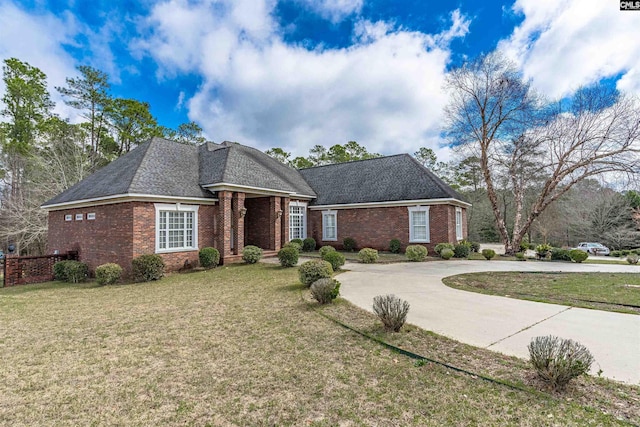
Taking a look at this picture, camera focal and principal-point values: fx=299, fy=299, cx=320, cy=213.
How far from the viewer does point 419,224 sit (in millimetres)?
17453

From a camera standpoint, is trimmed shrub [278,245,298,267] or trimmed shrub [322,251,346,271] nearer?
trimmed shrub [322,251,346,271]

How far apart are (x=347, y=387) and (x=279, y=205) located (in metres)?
14.1

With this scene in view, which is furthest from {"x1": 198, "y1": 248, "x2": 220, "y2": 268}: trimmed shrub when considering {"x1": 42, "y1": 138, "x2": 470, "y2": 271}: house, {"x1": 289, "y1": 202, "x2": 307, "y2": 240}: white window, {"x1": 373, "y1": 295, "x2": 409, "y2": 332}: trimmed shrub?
{"x1": 373, "y1": 295, "x2": 409, "y2": 332}: trimmed shrub

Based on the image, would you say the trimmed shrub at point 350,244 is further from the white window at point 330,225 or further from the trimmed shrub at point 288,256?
the trimmed shrub at point 288,256

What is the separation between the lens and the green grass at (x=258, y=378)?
10.1 feet

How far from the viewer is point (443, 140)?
2241cm

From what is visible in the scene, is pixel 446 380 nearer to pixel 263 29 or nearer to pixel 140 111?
pixel 263 29

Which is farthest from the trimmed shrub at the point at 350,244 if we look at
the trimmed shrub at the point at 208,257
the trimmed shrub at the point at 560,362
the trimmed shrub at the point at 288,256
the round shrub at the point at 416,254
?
the trimmed shrub at the point at 560,362

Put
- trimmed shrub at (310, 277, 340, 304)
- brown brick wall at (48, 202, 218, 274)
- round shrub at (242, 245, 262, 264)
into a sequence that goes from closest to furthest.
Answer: trimmed shrub at (310, 277, 340, 304), brown brick wall at (48, 202, 218, 274), round shrub at (242, 245, 262, 264)

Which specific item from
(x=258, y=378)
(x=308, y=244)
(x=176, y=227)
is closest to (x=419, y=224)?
(x=308, y=244)

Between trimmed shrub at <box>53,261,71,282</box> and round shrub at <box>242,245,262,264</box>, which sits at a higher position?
round shrub at <box>242,245,262,264</box>

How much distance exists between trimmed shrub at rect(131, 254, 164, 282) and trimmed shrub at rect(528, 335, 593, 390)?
12087 mm

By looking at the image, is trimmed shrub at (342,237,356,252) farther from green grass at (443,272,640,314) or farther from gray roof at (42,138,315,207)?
green grass at (443,272,640,314)

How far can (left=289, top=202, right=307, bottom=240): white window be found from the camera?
19.6 metres
